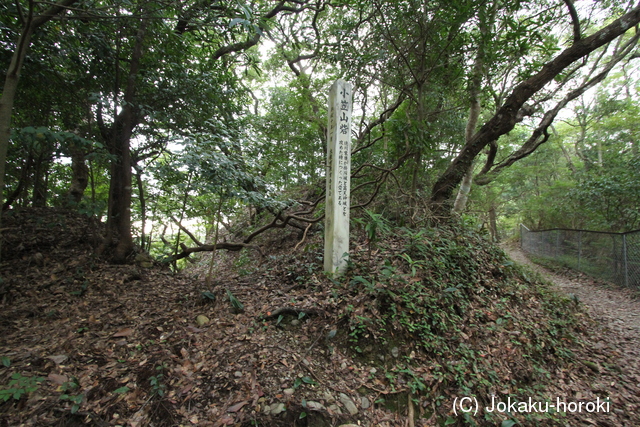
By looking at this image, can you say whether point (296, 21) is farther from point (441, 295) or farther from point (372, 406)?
point (372, 406)

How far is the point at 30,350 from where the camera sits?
2756mm

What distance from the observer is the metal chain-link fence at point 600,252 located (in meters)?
7.08

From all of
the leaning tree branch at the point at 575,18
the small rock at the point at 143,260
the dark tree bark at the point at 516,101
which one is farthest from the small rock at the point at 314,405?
the leaning tree branch at the point at 575,18

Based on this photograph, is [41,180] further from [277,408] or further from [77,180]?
[277,408]

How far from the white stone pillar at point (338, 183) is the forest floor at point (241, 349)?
456 millimetres

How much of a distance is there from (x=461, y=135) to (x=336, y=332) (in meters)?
9.19

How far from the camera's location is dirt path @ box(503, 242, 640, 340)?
5191 mm

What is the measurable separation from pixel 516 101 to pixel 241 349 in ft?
23.0

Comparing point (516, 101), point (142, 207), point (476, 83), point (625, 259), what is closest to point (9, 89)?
point (142, 207)

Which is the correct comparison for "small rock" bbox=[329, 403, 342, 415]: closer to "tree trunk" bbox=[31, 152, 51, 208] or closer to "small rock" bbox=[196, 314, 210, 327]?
"small rock" bbox=[196, 314, 210, 327]

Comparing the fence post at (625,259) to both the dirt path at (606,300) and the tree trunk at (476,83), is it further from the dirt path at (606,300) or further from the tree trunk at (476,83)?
the tree trunk at (476,83)

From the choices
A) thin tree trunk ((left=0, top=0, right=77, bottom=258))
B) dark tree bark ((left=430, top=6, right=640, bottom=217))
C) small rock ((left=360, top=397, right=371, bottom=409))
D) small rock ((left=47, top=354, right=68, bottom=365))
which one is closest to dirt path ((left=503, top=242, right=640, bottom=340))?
dark tree bark ((left=430, top=6, right=640, bottom=217))

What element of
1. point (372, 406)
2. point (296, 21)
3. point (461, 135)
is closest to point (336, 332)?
point (372, 406)

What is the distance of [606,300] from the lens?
6.61 meters
